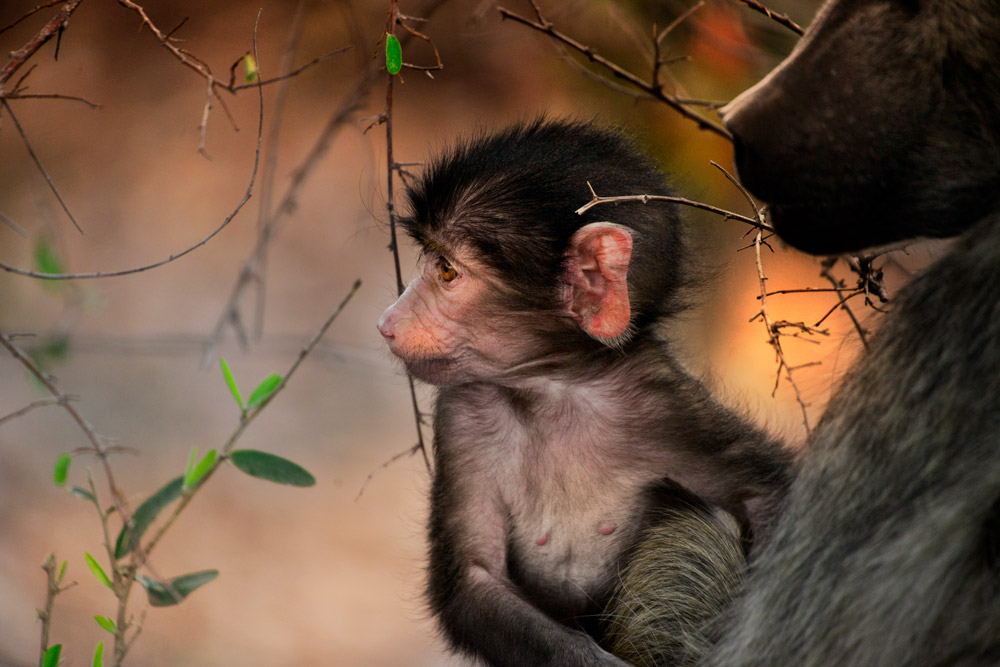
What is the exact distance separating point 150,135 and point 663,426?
4408 mm

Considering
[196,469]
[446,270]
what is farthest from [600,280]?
[196,469]

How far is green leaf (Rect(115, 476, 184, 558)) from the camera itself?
172 cm

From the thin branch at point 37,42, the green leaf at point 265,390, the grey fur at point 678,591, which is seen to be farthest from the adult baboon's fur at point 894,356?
the thin branch at point 37,42

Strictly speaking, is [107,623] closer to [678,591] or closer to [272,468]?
[272,468]

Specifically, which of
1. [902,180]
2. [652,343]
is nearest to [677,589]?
[652,343]

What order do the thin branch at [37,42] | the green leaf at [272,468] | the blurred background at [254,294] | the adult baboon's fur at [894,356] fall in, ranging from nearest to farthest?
the adult baboon's fur at [894,356], the thin branch at [37,42], the green leaf at [272,468], the blurred background at [254,294]

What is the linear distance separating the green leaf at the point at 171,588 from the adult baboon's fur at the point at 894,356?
0.91 m

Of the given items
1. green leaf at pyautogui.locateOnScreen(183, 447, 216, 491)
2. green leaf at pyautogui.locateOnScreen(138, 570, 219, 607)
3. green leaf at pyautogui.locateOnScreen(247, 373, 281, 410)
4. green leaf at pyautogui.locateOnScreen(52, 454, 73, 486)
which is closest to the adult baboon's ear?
green leaf at pyautogui.locateOnScreen(247, 373, 281, 410)

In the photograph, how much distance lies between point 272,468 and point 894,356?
108 cm

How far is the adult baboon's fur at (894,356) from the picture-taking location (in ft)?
3.59

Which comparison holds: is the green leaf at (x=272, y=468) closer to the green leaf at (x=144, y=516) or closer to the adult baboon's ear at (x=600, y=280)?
the green leaf at (x=144, y=516)

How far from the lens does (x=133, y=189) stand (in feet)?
18.0

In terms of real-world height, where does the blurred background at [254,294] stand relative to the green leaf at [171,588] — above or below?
above

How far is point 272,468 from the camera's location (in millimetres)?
1803
